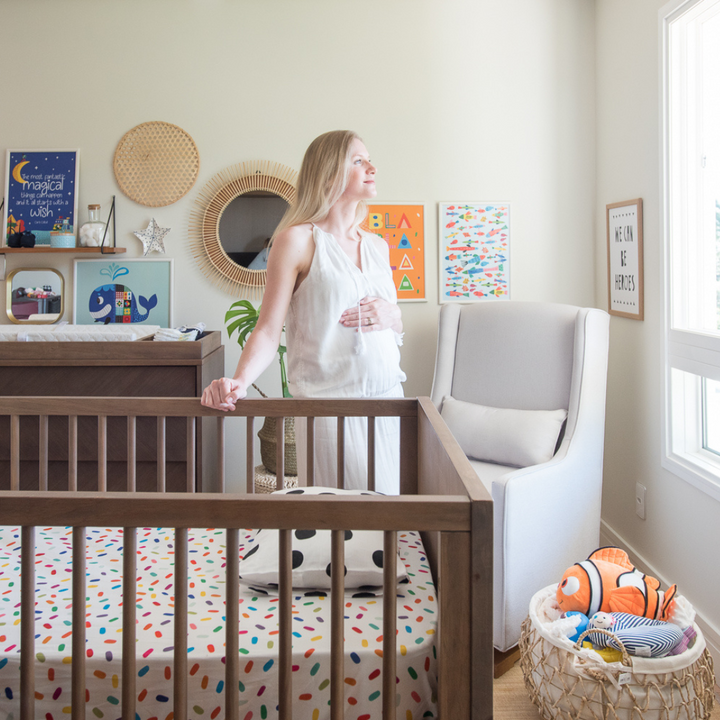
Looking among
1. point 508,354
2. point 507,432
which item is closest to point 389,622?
point 507,432

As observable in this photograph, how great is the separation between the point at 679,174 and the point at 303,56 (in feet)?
5.29

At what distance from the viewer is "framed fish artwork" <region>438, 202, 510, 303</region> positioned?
2.91 metres

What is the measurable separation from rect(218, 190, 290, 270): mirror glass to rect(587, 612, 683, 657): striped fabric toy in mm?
1994

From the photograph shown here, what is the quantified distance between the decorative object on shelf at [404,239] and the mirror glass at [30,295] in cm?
141

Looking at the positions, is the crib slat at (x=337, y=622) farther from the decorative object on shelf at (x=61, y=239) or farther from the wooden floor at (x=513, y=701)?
the decorative object on shelf at (x=61, y=239)

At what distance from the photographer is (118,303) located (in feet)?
9.57

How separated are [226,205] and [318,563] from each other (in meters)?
2.11

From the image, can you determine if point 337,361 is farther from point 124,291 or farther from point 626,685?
point 124,291

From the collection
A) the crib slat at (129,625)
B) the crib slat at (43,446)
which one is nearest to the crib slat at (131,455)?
the crib slat at (43,446)

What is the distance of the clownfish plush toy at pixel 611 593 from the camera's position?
1.58 meters

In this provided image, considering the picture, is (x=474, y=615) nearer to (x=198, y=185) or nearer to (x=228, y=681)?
(x=228, y=681)

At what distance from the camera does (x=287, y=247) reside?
5.13 feet

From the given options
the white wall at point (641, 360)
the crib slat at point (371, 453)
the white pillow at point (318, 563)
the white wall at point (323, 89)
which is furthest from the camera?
the white wall at point (323, 89)

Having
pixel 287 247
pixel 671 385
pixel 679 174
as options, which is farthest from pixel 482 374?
pixel 287 247
